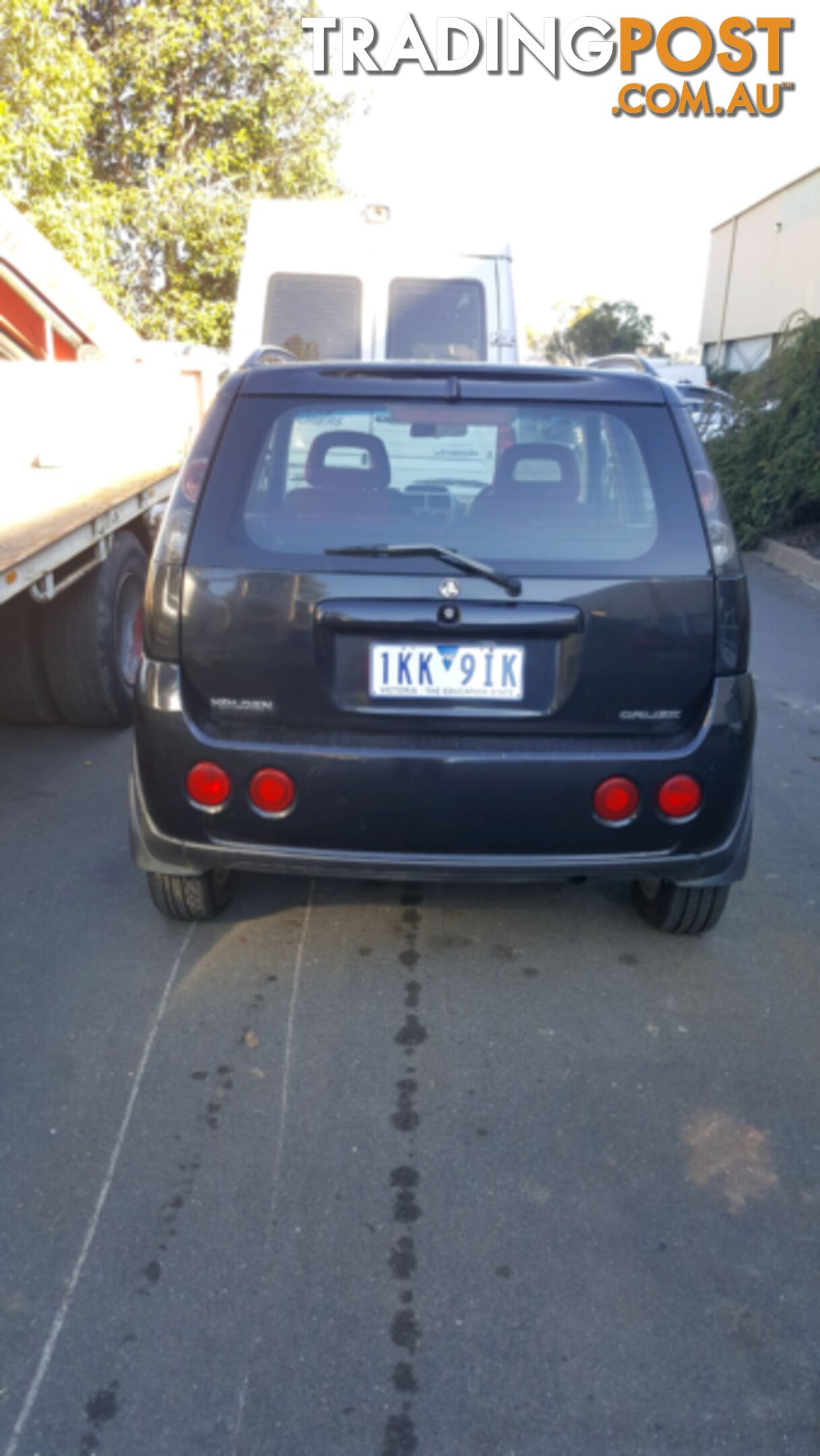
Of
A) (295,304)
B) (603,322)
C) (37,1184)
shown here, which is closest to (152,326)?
(295,304)

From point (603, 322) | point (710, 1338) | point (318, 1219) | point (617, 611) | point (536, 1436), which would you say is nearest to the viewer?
point (536, 1436)

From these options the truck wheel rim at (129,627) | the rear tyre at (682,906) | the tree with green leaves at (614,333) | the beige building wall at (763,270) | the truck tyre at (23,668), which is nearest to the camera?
the rear tyre at (682,906)

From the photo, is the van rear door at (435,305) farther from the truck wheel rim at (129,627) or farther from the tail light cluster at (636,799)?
the tail light cluster at (636,799)

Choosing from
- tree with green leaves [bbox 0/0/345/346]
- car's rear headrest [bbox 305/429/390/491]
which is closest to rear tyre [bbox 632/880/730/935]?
car's rear headrest [bbox 305/429/390/491]

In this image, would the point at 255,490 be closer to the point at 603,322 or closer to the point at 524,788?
the point at 524,788

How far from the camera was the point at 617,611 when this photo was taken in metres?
3.25

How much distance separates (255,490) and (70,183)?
39.4 feet

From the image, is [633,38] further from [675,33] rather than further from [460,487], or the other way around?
[460,487]

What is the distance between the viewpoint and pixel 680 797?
3.35 m

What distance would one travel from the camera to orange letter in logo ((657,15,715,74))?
1827 cm

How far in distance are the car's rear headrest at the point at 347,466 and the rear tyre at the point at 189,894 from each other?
1218 millimetres

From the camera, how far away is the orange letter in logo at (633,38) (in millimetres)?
17859

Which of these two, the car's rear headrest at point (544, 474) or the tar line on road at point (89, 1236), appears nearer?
the tar line on road at point (89, 1236)

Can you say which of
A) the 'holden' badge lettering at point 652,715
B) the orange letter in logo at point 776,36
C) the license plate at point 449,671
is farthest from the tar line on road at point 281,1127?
the orange letter in logo at point 776,36
